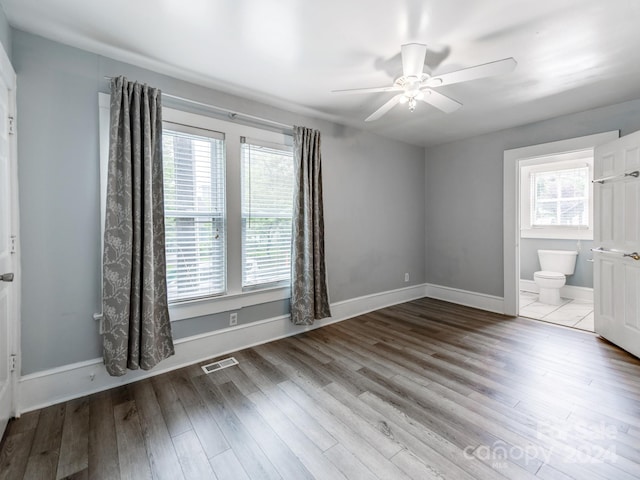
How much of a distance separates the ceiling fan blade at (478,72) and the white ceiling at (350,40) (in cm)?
25

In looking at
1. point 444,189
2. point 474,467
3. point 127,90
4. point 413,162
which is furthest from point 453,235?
point 127,90

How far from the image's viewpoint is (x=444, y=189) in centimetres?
456

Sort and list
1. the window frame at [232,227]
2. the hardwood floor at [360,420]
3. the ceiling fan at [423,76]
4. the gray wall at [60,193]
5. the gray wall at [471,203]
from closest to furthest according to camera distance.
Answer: the hardwood floor at [360,420] → the ceiling fan at [423,76] → the gray wall at [60,193] → the window frame at [232,227] → the gray wall at [471,203]

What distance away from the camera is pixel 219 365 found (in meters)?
2.56

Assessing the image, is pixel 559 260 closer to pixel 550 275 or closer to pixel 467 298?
pixel 550 275

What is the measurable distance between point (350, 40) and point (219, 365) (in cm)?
277

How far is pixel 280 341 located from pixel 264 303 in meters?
0.44

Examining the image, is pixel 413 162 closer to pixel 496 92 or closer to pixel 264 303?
pixel 496 92

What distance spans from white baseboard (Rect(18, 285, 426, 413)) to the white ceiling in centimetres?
229

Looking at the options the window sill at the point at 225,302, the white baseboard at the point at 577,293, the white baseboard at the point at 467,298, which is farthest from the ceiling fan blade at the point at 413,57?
the white baseboard at the point at 577,293

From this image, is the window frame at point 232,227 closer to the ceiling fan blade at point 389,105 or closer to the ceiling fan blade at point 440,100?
the ceiling fan blade at point 389,105

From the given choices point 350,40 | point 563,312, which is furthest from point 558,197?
point 350,40

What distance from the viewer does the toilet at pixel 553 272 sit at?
439cm

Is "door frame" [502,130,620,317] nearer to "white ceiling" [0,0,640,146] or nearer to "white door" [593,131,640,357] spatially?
"white door" [593,131,640,357]
